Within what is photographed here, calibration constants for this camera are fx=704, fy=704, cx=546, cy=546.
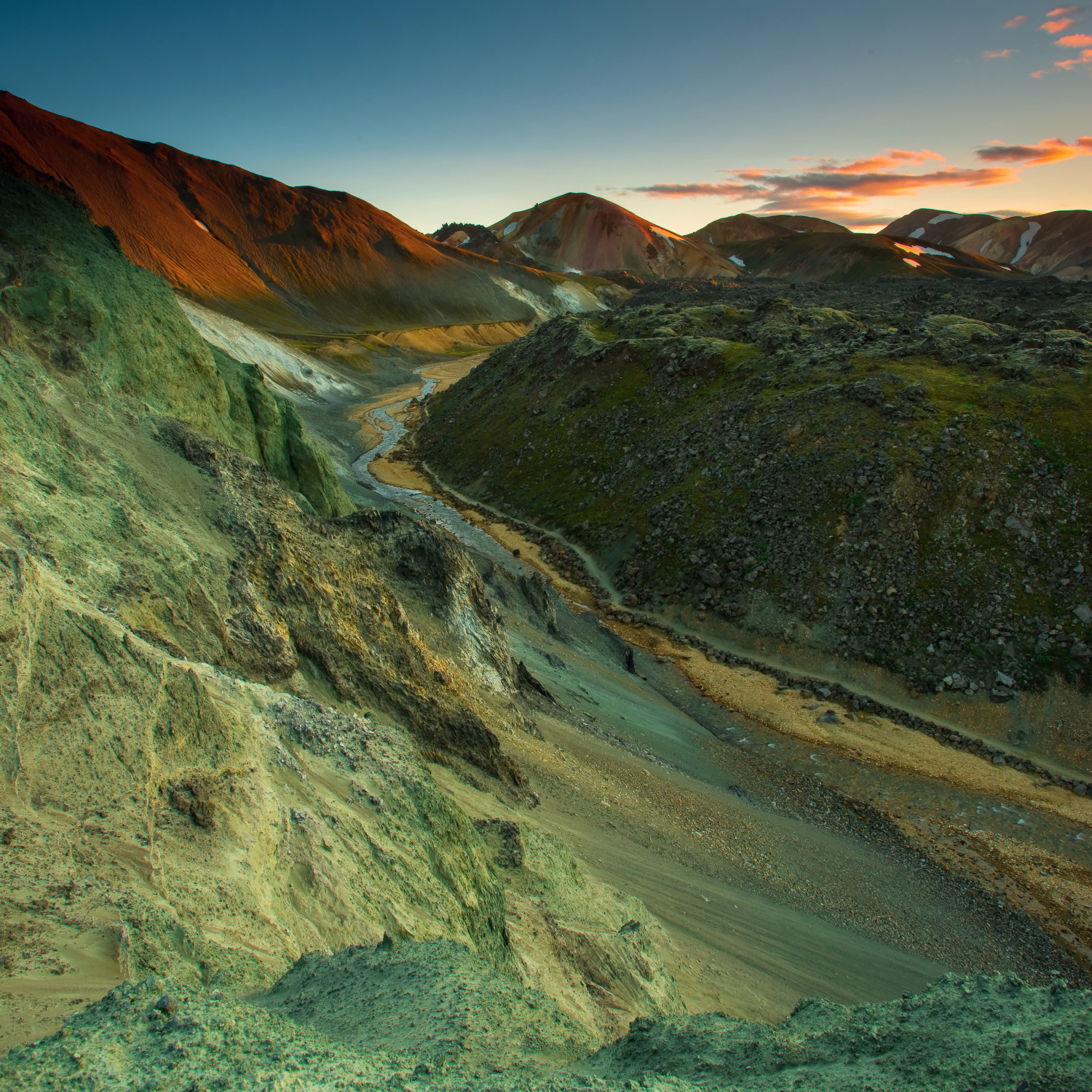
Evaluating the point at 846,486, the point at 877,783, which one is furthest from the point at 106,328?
the point at 846,486

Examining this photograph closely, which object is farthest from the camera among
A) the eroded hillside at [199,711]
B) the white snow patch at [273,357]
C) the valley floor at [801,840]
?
the white snow patch at [273,357]

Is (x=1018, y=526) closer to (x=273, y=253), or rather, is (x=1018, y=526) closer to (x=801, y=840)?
(x=801, y=840)

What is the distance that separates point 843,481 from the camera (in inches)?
1391

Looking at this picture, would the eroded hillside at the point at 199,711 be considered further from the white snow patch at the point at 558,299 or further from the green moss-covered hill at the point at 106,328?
the white snow patch at the point at 558,299

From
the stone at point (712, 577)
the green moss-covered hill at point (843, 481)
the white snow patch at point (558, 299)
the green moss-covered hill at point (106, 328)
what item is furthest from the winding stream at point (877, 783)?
the white snow patch at point (558, 299)

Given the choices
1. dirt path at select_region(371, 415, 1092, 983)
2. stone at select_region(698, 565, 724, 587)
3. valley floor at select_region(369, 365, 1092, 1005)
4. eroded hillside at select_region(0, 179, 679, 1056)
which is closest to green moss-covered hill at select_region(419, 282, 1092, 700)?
stone at select_region(698, 565, 724, 587)

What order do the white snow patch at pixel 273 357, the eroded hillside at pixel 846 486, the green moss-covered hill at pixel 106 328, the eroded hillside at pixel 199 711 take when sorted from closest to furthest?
the eroded hillside at pixel 199 711 → the green moss-covered hill at pixel 106 328 → the eroded hillside at pixel 846 486 → the white snow patch at pixel 273 357

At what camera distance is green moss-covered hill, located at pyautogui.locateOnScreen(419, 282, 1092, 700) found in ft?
97.1

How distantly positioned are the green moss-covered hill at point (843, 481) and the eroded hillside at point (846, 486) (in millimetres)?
100

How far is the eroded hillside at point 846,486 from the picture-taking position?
29297 mm

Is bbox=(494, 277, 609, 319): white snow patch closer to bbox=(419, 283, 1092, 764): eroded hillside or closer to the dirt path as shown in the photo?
bbox=(419, 283, 1092, 764): eroded hillside

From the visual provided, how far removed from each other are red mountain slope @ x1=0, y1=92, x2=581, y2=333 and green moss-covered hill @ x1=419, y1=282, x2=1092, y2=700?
10581 cm

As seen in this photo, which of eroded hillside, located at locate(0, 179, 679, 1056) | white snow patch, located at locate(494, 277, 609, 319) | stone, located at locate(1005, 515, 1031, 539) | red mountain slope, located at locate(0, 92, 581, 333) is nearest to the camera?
eroded hillside, located at locate(0, 179, 679, 1056)

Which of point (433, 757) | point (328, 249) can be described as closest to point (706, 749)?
point (433, 757)
